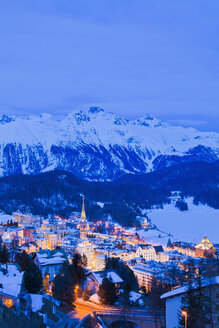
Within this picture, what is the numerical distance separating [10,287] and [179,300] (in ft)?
34.6

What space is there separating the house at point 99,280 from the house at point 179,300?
1342 centimetres

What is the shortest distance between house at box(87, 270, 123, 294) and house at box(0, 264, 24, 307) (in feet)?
22.6

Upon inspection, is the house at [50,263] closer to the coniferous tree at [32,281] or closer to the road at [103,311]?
the coniferous tree at [32,281]

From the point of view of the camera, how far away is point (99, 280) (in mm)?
26984

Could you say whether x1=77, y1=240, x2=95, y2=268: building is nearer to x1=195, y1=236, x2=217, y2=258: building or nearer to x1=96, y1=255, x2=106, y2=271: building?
x1=96, y1=255, x2=106, y2=271: building

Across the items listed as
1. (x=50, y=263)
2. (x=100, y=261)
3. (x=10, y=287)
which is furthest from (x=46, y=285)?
(x=100, y=261)

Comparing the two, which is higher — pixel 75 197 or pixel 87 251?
pixel 75 197

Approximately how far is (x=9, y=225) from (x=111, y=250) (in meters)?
29.5

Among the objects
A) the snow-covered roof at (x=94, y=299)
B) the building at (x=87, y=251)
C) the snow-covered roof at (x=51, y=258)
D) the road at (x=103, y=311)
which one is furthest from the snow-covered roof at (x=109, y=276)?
the building at (x=87, y=251)

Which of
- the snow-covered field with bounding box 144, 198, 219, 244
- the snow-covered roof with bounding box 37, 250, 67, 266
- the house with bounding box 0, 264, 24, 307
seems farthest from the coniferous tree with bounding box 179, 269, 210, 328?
the snow-covered field with bounding box 144, 198, 219, 244

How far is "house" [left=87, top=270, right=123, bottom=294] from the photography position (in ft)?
86.1

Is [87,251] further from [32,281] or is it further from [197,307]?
[197,307]

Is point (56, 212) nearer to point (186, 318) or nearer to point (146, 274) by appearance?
point (146, 274)

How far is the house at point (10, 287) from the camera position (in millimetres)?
18219
